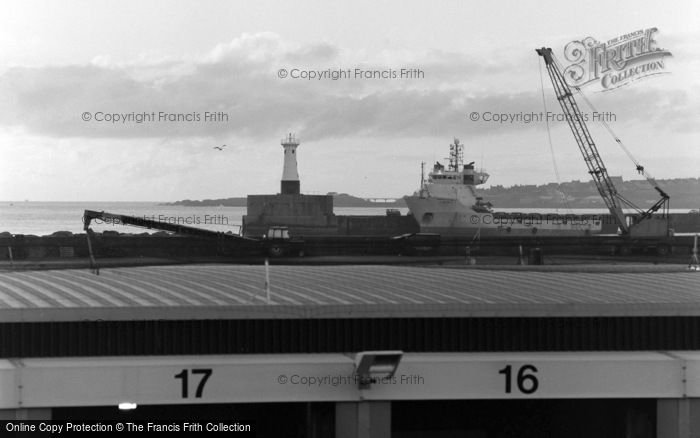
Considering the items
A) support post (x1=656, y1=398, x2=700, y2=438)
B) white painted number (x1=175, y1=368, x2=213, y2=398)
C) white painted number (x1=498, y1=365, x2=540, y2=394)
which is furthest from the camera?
support post (x1=656, y1=398, x2=700, y2=438)

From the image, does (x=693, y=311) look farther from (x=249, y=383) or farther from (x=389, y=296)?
(x=249, y=383)

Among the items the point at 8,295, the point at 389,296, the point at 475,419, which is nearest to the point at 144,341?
the point at 8,295

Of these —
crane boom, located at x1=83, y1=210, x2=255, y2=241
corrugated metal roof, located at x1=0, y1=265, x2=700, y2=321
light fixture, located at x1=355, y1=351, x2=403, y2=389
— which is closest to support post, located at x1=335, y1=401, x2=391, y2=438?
light fixture, located at x1=355, y1=351, x2=403, y2=389

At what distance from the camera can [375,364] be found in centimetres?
1292

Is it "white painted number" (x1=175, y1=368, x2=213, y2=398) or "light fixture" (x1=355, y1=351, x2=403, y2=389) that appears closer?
"light fixture" (x1=355, y1=351, x2=403, y2=389)

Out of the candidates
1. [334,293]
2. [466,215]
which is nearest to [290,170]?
[466,215]

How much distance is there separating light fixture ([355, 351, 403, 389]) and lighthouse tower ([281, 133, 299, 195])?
175 ft

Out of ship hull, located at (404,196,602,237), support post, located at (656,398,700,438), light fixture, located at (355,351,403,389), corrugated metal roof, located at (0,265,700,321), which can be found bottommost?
support post, located at (656,398,700,438)

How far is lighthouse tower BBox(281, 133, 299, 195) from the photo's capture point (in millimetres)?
66312

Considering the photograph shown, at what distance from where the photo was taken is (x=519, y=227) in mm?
76062

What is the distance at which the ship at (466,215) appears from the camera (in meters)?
75.4

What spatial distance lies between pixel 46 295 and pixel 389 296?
5.91 meters

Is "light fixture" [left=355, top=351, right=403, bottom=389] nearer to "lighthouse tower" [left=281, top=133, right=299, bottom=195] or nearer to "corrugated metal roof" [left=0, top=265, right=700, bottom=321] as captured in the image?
"corrugated metal roof" [left=0, top=265, right=700, bottom=321]

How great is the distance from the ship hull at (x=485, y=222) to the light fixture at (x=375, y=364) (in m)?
61.1
